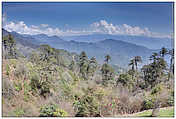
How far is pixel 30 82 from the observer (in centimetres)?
826

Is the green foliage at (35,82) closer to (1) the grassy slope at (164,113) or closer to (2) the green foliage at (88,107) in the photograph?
(2) the green foliage at (88,107)

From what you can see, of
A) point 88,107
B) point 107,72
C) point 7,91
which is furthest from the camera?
point 107,72

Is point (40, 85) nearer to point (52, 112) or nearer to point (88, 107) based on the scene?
point (52, 112)

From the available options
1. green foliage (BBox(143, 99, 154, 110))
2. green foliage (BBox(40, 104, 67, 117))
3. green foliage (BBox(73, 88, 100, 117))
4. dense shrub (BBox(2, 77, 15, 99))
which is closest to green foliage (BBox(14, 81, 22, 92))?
dense shrub (BBox(2, 77, 15, 99))

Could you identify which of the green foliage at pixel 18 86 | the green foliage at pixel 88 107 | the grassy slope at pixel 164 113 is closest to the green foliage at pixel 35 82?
the green foliage at pixel 18 86

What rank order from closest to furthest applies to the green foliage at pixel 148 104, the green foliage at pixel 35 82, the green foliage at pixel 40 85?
the green foliage at pixel 148 104
the green foliage at pixel 40 85
the green foliage at pixel 35 82

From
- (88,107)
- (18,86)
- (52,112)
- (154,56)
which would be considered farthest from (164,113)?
(154,56)

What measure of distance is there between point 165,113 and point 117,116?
69.5 inches

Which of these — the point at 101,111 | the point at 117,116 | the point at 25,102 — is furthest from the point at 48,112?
the point at 117,116

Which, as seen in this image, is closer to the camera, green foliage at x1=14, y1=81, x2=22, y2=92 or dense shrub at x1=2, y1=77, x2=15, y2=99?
dense shrub at x1=2, y1=77, x2=15, y2=99

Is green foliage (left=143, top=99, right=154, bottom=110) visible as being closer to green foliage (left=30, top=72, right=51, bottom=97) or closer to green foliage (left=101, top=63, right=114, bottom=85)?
green foliage (left=30, top=72, right=51, bottom=97)

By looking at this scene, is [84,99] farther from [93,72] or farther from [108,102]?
[93,72]

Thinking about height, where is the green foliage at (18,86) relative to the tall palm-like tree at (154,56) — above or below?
below

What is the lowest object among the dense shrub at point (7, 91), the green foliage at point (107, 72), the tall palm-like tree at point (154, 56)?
the green foliage at point (107, 72)
